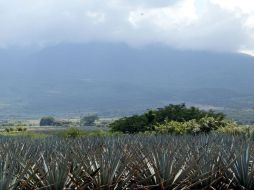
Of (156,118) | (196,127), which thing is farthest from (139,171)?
(156,118)

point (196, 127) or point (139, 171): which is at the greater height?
point (196, 127)

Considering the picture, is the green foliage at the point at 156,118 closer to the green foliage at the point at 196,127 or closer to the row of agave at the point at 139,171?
the green foliage at the point at 196,127

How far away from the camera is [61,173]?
754cm

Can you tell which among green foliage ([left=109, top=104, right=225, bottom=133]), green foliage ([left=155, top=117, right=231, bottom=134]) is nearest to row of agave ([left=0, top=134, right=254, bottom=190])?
green foliage ([left=155, top=117, right=231, bottom=134])

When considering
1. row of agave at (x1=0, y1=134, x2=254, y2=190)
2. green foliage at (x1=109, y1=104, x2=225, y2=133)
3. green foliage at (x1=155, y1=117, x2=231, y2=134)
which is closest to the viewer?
row of agave at (x1=0, y1=134, x2=254, y2=190)

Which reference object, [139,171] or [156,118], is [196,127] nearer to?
[156,118]

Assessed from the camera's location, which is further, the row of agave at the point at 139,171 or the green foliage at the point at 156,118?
the green foliage at the point at 156,118

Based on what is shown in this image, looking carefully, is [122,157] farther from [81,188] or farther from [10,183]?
[10,183]

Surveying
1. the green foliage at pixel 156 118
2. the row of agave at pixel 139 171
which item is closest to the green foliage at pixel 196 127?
the green foliage at pixel 156 118

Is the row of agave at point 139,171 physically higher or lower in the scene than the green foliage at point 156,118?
lower

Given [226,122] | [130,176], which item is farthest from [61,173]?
[226,122]

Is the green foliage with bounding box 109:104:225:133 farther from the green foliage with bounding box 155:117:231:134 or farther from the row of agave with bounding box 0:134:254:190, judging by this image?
the row of agave with bounding box 0:134:254:190

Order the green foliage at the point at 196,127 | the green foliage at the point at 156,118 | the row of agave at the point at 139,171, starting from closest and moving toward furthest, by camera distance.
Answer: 1. the row of agave at the point at 139,171
2. the green foliage at the point at 196,127
3. the green foliage at the point at 156,118

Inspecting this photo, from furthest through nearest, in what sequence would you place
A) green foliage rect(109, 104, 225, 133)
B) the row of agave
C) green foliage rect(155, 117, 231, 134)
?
green foliage rect(109, 104, 225, 133) → green foliage rect(155, 117, 231, 134) → the row of agave
